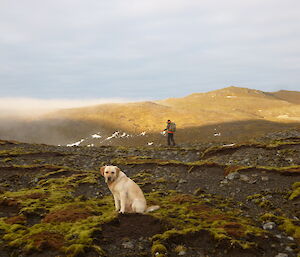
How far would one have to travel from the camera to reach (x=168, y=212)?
12.1m

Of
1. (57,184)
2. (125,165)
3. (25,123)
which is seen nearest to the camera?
(57,184)

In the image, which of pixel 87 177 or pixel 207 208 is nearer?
pixel 207 208

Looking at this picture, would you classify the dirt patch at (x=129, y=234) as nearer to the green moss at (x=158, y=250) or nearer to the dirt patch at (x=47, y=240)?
the green moss at (x=158, y=250)

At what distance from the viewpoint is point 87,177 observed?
Answer: 19828 millimetres

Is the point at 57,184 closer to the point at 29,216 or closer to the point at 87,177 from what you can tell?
the point at 87,177

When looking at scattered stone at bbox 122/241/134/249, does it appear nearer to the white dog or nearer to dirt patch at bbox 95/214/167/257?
dirt patch at bbox 95/214/167/257

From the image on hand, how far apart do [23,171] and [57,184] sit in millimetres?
5707

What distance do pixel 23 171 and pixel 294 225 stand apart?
20.4 meters

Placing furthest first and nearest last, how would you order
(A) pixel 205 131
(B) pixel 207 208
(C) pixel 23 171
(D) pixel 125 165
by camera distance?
(A) pixel 205 131 < (D) pixel 125 165 < (C) pixel 23 171 < (B) pixel 207 208

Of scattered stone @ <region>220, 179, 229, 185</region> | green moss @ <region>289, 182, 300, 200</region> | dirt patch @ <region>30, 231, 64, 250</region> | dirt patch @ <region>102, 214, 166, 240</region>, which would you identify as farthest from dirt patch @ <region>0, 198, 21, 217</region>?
green moss @ <region>289, 182, 300, 200</region>

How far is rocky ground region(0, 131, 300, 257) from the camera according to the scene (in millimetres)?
8766

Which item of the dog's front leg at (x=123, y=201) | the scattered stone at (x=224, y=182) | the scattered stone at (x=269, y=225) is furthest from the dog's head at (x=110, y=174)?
the scattered stone at (x=224, y=182)

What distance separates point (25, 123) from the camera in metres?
120

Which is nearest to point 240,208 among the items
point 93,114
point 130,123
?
point 130,123
